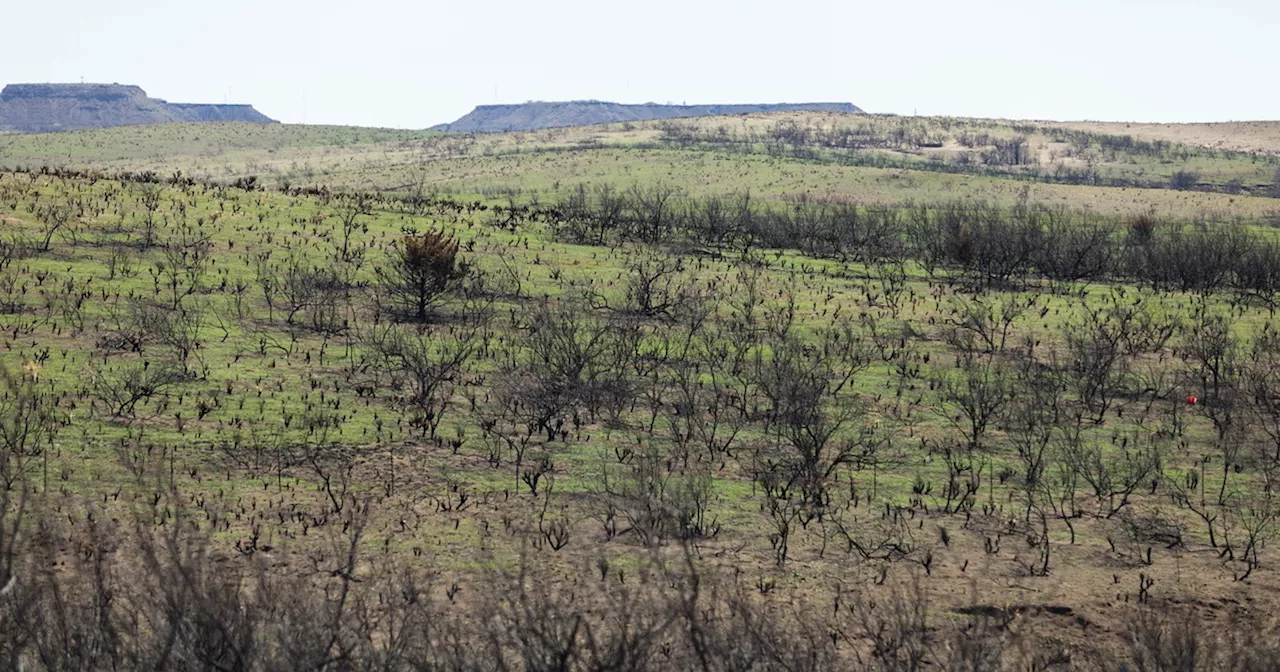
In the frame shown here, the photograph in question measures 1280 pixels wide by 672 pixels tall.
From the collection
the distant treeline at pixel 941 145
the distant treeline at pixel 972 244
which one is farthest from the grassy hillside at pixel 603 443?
the distant treeline at pixel 941 145

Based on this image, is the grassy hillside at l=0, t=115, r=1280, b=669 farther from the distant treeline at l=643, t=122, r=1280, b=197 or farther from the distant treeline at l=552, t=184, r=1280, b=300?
the distant treeline at l=643, t=122, r=1280, b=197

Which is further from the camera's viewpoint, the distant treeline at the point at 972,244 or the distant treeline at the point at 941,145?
the distant treeline at the point at 941,145

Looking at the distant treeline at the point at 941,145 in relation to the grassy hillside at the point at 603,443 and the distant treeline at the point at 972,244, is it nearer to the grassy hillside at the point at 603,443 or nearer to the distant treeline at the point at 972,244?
the distant treeline at the point at 972,244

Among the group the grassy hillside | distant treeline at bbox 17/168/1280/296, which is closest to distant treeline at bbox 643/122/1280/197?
distant treeline at bbox 17/168/1280/296

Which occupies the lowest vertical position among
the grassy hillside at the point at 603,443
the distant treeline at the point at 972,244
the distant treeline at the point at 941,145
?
the grassy hillside at the point at 603,443

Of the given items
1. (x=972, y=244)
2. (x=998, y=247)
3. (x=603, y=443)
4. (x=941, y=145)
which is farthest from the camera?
(x=941, y=145)

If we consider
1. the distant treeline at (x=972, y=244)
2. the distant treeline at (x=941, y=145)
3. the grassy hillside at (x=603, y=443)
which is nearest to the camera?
the grassy hillside at (x=603, y=443)

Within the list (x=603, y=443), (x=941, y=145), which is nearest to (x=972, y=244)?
(x=603, y=443)

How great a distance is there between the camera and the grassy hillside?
369 inches

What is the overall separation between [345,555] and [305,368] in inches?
352

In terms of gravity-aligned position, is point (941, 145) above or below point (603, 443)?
above

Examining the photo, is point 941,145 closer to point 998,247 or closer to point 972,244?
point 998,247

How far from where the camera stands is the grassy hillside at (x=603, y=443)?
9.37 metres

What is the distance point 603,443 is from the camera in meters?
16.4
